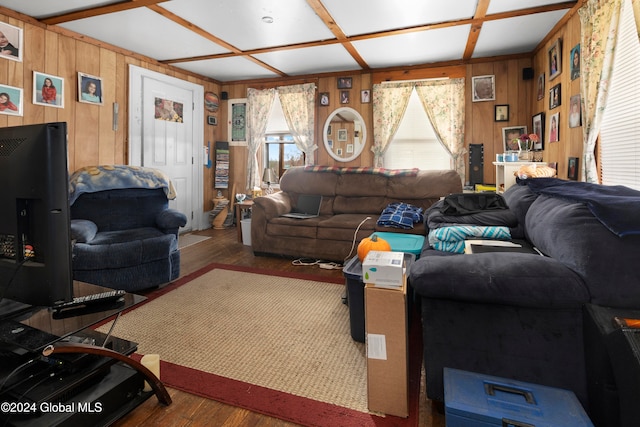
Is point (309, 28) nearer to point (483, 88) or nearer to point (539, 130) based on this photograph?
point (483, 88)

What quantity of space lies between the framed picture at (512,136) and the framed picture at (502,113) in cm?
13

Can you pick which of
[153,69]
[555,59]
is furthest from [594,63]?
[153,69]

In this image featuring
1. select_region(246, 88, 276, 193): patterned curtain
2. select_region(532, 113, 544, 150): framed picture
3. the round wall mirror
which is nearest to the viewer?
select_region(532, 113, 544, 150): framed picture

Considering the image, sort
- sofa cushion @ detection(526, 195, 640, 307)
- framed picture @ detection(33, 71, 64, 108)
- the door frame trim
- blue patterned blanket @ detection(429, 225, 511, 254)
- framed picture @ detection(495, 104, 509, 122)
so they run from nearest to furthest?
1. sofa cushion @ detection(526, 195, 640, 307)
2. blue patterned blanket @ detection(429, 225, 511, 254)
3. framed picture @ detection(33, 71, 64, 108)
4. the door frame trim
5. framed picture @ detection(495, 104, 509, 122)

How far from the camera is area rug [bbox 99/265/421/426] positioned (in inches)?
60.0

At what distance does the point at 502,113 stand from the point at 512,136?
33cm

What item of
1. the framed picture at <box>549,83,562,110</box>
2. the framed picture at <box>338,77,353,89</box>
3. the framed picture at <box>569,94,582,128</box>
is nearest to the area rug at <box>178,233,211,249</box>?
the framed picture at <box>338,77,353,89</box>

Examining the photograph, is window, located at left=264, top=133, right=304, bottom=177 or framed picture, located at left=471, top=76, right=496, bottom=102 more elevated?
framed picture, located at left=471, top=76, right=496, bottom=102

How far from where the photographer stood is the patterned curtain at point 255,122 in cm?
558

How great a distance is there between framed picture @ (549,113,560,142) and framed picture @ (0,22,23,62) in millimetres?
5266

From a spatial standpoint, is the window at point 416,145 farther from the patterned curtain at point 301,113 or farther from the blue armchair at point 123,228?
the blue armchair at point 123,228

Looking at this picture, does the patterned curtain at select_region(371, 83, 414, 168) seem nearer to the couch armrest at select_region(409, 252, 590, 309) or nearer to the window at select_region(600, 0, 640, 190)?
the window at select_region(600, 0, 640, 190)

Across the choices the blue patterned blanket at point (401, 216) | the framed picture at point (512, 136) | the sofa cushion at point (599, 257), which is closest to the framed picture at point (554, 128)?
the framed picture at point (512, 136)

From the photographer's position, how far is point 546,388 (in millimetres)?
1209
